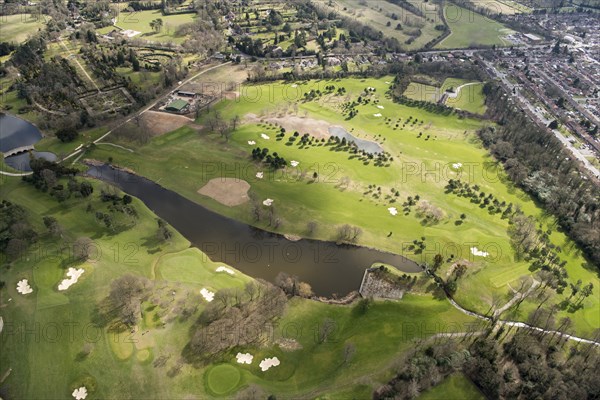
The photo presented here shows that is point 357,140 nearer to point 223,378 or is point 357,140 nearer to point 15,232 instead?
point 223,378

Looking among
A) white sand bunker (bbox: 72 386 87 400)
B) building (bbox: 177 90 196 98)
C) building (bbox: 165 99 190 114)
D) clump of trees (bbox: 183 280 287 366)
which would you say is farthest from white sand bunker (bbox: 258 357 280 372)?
building (bbox: 177 90 196 98)

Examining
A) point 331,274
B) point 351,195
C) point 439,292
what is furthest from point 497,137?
point 331,274

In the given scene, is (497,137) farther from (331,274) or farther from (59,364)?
(59,364)

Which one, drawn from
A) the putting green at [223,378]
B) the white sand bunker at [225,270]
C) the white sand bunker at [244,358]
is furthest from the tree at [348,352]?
the white sand bunker at [225,270]

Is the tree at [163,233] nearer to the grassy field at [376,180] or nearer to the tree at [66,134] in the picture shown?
the grassy field at [376,180]

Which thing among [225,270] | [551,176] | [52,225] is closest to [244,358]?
[225,270]

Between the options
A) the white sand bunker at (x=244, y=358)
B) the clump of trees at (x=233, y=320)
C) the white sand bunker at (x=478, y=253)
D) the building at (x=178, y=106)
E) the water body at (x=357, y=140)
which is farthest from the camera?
the building at (x=178, y=106)
